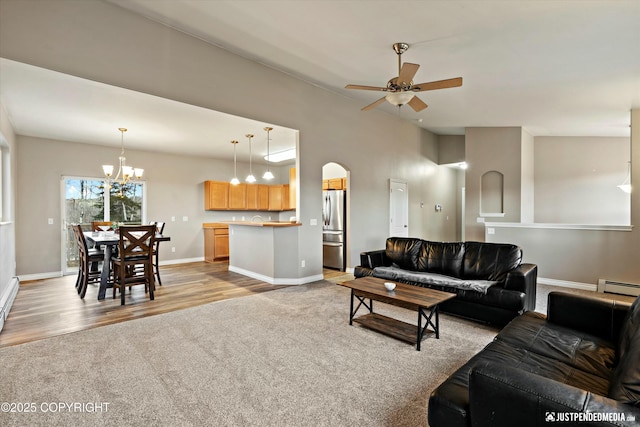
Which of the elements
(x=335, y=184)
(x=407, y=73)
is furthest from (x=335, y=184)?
(x=407, y=73)

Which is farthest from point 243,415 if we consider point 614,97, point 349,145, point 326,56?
point 614,97

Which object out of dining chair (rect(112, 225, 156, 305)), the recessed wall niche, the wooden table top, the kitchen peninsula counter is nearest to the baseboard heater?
the recessed wall niche

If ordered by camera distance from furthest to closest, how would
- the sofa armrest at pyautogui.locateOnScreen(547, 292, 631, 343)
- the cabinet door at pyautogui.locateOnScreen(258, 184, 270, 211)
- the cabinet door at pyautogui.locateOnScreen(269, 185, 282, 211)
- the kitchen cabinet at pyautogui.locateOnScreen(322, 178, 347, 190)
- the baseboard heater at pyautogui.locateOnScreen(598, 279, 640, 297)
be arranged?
1. the cabinet door at pyautogui.locateOnScreen(269, 185, 282, 211)
2. the cabinet door at pyautogui.locateOnScreen(258, 184, 270, 211)
3. the kitchen cabinet at pyautogui.locateOnScreen(322, 178, 347, 190)
4. the baseboard heater at pyautogui.locateOnScreen(598, 279, 640, 297)
5. the sofa armrest at pyautogui.locateOnScreen(547, 292, 631, 343)

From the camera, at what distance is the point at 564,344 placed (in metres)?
2.00

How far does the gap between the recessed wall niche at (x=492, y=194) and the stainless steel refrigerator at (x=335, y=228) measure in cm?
333

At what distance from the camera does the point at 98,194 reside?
6.51 m

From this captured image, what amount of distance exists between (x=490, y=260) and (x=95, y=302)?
5247mm

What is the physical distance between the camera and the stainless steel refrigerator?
6266 millimetres

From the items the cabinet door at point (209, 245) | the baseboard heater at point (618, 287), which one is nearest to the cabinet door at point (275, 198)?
the cabinet door at point (209, 245)

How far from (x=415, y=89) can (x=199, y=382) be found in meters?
3.52

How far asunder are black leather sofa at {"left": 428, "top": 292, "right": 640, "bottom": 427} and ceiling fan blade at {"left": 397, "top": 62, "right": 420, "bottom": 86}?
95.4 inches

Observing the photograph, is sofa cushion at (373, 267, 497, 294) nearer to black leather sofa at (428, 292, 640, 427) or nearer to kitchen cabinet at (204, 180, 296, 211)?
black leather sofa at (428, 292, 640, 427)

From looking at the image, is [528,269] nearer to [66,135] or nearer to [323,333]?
[323,333]

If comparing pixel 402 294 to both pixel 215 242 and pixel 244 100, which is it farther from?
pixel 215 242
